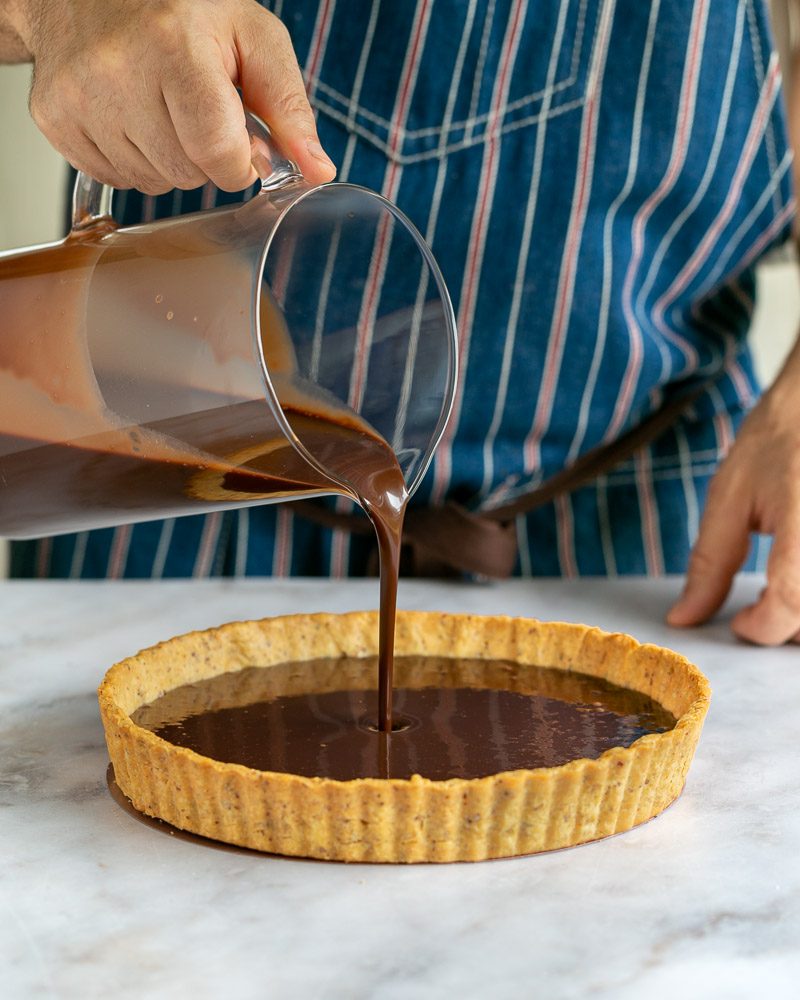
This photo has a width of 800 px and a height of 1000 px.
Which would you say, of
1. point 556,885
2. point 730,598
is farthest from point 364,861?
point 730,598

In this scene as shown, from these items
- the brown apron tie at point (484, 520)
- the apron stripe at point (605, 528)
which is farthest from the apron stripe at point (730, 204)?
the apron stripe at point (605, 528)

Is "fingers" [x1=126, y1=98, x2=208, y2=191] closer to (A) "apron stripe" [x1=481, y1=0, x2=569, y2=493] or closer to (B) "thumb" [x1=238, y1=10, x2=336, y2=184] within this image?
(B) "thumb" [x1=238, y1=10, x2=336, y2=184]

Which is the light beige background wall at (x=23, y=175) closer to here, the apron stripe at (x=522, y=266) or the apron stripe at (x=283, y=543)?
the apron stripe at (x=283, y=543)

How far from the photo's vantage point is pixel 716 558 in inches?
61.2

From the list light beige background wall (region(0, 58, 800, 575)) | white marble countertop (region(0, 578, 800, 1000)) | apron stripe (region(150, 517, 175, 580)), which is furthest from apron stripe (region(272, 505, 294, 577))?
light beige background wall (region(0, 58, 800, 575))

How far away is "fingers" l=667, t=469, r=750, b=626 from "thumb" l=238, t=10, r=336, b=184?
74 centimetres

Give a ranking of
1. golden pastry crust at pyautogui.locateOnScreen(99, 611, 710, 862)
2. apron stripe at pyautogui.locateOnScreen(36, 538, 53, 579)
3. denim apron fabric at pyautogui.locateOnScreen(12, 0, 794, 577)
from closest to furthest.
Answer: golden pastry crust at pyautogui.locateOnScreen(99, 611, 710, 862) < denim apron fabric at pyautogui.locateOnScreen(12, 0, 794, 577) < apron stripe at pyautogui.locateOnScreen(36, 538, 53, 579)

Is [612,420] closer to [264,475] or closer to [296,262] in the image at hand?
[296,262]

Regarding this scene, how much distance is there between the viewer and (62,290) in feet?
3.37

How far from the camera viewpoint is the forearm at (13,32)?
3.98 ft

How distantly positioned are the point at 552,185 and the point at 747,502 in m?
0.47

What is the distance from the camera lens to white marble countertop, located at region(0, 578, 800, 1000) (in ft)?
2.55

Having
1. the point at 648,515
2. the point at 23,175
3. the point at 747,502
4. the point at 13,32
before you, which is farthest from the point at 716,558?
the point at 23,175

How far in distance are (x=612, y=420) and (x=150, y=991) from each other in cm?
112
